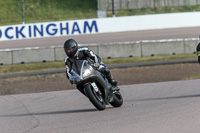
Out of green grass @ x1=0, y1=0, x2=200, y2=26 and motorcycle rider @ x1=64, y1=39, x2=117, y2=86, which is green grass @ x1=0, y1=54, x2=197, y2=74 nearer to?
motorcycle rider @ x1=64, y1=39, x2=117, y2=86

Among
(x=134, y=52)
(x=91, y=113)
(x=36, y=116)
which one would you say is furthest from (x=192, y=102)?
(x=134, y=52)

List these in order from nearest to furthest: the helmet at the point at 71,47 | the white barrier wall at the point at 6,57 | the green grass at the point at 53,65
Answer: the helmet at the point at 71,47
the green grass at the point at 53,65
the white barrier wall at the point at 6,57

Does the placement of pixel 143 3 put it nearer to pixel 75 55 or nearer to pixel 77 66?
pixel 75 55

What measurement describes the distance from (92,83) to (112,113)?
0.67 m

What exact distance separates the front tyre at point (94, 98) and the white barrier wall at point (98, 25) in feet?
63.2

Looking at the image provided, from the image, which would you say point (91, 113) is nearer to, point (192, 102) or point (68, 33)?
point (192, 102)

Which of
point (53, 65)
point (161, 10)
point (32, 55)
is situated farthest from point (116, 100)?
point (161, 10)

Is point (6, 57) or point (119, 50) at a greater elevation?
point (119, 50)

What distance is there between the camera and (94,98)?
26.4 feet

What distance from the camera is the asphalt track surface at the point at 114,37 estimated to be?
25.5 m

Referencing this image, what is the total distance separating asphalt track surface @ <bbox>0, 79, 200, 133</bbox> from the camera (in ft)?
21.3

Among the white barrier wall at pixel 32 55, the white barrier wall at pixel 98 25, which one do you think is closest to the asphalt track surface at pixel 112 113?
the white barrier wall at pixel 32 55

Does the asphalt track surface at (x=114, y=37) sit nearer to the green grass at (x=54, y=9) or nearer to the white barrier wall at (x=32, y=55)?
the white barrier wall at (x=32, y=55)

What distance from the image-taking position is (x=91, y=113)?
834 cm
